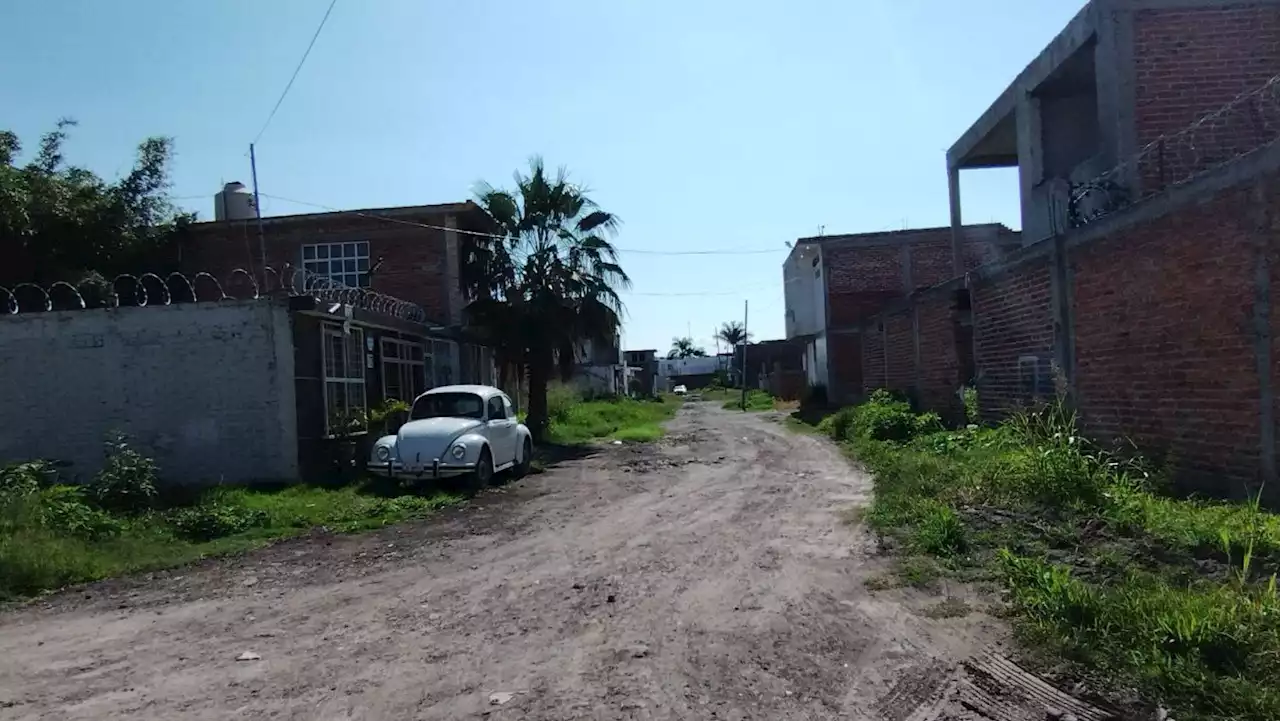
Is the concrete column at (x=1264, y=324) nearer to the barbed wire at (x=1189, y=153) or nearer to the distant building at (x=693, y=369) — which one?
the barbed wire at (x=1189, y=153)

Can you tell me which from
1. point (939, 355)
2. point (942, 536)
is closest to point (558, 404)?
point (939, 355)

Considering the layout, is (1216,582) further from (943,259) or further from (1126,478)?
(943,259)

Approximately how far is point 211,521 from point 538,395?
12758 mm

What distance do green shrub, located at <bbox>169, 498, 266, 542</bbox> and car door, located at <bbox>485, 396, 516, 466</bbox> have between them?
13.9ft

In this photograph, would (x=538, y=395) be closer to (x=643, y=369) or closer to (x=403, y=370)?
(x=403, y=370)

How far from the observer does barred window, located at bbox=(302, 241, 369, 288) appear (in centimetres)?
2284

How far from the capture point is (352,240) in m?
22.9

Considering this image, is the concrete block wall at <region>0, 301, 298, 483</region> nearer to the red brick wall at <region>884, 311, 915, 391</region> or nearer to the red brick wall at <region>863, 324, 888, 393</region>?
the red brick wall at <region>884, 311, 915, 391</region>

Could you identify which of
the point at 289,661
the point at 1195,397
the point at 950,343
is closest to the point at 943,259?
the point at 950,343

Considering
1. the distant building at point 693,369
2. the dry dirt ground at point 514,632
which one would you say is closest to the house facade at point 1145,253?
the dry dirt ground at point 514,632

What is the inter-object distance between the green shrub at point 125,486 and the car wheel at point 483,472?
4.52 meters

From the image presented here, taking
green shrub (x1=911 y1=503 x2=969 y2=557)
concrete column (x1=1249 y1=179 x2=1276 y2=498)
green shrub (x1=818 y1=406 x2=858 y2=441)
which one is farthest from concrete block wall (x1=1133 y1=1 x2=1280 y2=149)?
green shrub (x1=818 y1=406 x2=858 y2=441)

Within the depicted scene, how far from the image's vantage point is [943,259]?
33.1m

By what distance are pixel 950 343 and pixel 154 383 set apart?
48.0 ft
